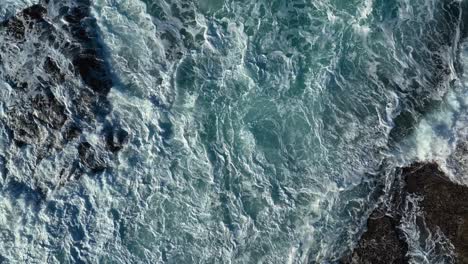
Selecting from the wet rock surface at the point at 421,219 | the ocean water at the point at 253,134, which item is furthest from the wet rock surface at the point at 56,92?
the wet rock surface at the point at 421,219

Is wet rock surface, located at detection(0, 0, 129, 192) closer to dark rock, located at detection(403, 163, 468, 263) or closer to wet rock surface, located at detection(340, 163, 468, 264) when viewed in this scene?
wet rock surface, located at detection(340, 163, 468, 264)

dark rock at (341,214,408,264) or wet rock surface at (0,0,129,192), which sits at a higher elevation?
wet rock surface at (0,0,129,192)

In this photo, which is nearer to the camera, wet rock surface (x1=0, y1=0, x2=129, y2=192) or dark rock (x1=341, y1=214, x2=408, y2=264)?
dark rock (x1=341, y1=214, x2=408, y2=264)

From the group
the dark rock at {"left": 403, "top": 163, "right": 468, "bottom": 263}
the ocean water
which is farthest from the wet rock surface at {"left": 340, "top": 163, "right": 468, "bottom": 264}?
the ocean water

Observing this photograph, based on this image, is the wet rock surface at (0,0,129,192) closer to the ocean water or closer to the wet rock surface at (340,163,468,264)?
the ocean water

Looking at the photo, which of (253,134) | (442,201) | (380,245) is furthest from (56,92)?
(442,201)
